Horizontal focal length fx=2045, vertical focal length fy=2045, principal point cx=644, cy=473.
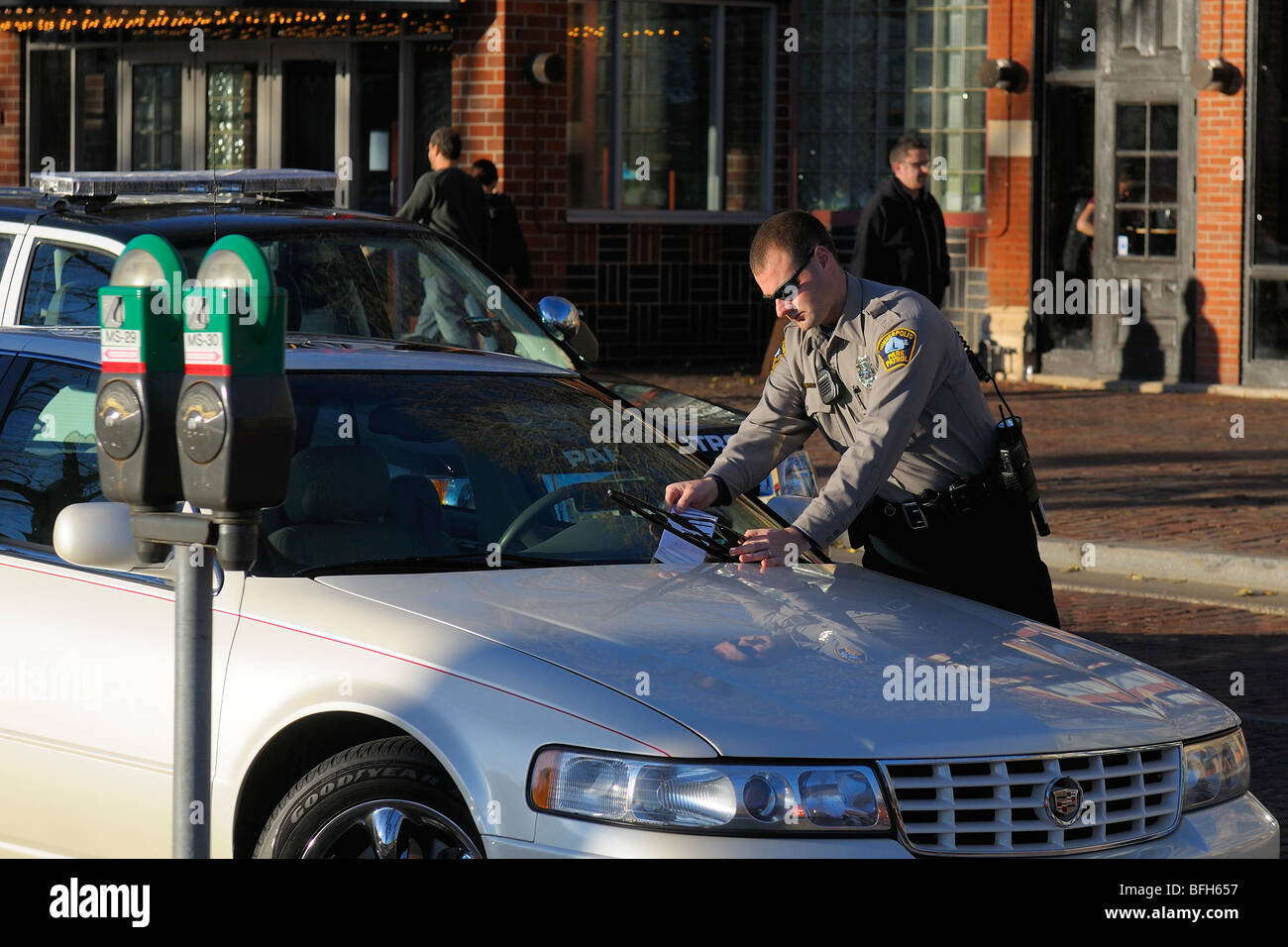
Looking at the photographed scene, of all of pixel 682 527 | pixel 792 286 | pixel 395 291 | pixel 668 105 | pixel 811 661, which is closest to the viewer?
pixel 811 661

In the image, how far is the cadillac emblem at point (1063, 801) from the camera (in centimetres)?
394

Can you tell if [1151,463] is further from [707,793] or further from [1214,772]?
[707,793]

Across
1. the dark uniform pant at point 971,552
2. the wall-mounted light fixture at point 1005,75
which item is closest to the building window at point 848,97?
the wall-mounted light fixture at point 1005,75

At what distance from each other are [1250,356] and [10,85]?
42.9 feet

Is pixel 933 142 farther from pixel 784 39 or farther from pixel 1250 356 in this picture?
pixel 1250 356

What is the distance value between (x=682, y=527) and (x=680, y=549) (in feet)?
0.35

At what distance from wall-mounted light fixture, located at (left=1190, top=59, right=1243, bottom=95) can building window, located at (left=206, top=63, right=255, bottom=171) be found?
931cm

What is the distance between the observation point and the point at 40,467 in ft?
16.8

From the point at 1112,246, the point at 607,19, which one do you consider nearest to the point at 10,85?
the point at 607,19

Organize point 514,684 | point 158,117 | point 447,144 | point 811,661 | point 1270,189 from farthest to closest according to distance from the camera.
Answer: point 158,117 < point 1270,189 < point 447,144 < point 811,661 < point 514,684

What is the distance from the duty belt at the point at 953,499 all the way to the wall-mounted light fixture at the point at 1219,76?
40.8ft

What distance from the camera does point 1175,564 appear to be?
10039mm

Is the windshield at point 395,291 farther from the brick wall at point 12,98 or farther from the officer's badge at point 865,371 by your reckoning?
the brick wall at point 12,98

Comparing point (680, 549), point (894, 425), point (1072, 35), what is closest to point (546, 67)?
point (1072, 35)
